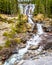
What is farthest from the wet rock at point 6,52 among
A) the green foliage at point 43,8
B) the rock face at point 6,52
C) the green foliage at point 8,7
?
the green foliage at point 43,8

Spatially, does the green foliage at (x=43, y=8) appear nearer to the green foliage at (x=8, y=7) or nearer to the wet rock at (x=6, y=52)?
the green foliage at (x=8, y=7)

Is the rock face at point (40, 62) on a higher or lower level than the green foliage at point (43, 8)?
lower

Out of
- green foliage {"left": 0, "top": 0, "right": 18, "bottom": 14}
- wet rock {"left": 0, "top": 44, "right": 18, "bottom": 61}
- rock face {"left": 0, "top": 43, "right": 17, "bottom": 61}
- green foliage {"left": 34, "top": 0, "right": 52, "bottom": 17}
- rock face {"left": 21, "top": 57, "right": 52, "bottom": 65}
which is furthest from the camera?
green foliage {"left": 34, "top": 0, "right": 52, "bottom": 17}

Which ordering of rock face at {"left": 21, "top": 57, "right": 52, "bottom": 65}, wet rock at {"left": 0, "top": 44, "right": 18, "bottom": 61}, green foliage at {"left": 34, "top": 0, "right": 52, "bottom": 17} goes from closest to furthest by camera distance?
rock face at {"left": 21, "top": 57, "right": 52, "bottom": 65} < wet rock at {"left": 0, "top": 44, "right": 18, "bottom": 61} < green foliage at {"left": 34, "top": 0, "right": 52, "bottom": 17}

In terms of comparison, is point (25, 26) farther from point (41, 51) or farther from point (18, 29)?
point (41, 51)

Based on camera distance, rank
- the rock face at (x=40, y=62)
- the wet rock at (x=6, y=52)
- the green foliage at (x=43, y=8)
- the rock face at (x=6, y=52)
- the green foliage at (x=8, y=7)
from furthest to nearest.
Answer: the green foliage at (x=43, y=8) < the green foliage at (x=8, y=7) < the wet rock at (x=6, y=52) < the rock face at (x=6, y=52) < the rock face at (x=40, y=62)

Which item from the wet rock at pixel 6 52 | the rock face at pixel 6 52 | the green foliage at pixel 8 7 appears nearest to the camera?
the rock face at pixel 6 52

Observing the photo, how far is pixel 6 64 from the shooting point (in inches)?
969

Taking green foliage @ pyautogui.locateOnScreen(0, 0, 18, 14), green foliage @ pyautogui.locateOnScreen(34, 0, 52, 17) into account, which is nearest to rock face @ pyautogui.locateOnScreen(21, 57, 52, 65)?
green foliage @ pyautogui.locateOnScreen(34, 0, 52, 17)

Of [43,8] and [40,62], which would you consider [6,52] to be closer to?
[40,62]

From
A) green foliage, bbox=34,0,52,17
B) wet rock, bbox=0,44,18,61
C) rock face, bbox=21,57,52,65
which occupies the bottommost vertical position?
rock face, bbox=21,57,52,65

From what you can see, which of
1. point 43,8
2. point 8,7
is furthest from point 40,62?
point 43,8

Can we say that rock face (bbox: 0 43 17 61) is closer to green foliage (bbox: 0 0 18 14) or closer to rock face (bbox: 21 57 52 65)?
rock face (bbox: 21 57 52 65)

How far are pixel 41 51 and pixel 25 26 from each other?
62.9ft
